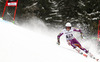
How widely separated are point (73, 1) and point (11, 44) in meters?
19.5

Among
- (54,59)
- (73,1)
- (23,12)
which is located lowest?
(54,59)

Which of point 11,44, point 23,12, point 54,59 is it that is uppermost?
point 23,12

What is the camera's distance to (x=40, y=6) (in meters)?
23.5

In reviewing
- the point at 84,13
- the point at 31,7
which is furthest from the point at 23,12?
the point at 84,13

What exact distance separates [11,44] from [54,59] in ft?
5.33

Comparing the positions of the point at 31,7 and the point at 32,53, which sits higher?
the point at 31,7

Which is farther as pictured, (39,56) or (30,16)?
(30,16)

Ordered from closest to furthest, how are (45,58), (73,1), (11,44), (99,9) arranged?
(45,58) → (11,44) → (99,9) → (73,1)

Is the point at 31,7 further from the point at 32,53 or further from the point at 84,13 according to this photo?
the point at 32,53

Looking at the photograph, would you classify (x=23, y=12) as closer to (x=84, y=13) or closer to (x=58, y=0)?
(x=58, y=0)

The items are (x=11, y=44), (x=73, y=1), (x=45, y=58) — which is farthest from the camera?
(x=73, y=1)

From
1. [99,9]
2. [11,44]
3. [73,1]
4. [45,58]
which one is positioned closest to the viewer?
[45,58]

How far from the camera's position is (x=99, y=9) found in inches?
813

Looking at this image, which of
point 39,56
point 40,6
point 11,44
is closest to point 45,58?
point 39,56
